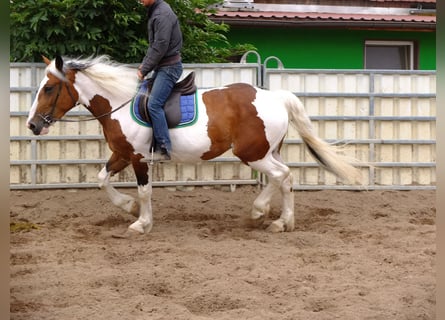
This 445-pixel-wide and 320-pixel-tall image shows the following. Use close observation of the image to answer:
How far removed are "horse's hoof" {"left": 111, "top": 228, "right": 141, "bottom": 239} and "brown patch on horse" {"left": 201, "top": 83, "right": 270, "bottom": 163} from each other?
106 centimetres

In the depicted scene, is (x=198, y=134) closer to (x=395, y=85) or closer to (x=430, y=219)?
(x=430, y=219)

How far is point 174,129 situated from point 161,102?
0.32 m

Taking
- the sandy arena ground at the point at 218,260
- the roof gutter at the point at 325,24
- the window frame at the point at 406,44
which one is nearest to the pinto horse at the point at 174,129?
the sandy arena ground at the point at 218,260

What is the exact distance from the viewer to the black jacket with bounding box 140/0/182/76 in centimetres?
630

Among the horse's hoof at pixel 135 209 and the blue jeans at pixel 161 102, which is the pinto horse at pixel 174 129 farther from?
the horse's hoof at pixel 135 209

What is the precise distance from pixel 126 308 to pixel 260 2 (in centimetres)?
961

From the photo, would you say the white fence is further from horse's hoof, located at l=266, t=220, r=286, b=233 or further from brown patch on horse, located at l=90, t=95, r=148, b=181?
horse's hoof, located at l=266, t=220, r=286, b=233

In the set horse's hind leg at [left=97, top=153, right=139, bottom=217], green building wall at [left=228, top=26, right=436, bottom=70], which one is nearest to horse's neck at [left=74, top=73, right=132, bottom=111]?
horse's hind leg at [left=97, top=153, right=139, bottom=217]

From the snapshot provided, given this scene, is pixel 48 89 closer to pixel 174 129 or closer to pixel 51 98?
pixel 51 98

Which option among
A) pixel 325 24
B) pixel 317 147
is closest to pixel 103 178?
pixel 317 147

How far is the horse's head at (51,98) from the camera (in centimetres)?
640

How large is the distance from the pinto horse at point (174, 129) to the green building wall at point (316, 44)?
5.50 metres

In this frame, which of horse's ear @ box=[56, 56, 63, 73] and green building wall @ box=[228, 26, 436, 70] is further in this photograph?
green building wall @ box=[228, 26, 436, 70]

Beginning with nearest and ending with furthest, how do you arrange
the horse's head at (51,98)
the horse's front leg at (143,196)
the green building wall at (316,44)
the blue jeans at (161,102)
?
the blue jeans at (161,102) < the horse's head at (51,98) < the horse's front leg at (143,196) < the green building wall at (316,44)
